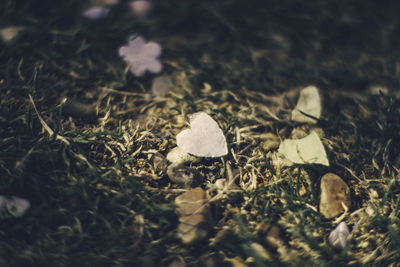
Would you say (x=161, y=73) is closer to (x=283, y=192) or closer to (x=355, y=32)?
(x=283, y=192)

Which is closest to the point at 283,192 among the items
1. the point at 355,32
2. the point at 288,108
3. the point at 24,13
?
the point at 288,108

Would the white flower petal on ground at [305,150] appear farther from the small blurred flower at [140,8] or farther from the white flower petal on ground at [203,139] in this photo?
the small blurred flower at [140,8]

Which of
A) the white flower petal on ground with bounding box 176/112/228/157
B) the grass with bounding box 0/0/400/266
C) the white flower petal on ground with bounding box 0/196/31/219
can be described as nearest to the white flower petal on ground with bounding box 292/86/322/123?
the grass with bounding box 0/0/400/266

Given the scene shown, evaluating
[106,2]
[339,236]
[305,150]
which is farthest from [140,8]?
[339,236]

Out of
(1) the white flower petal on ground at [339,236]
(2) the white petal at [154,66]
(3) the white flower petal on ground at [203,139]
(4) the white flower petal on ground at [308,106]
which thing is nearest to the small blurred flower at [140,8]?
(2) the white petal at [154,66]

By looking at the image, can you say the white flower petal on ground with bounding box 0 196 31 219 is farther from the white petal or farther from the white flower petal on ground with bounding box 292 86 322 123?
the white flower petal on ground with bounding box 292 86 322 123
